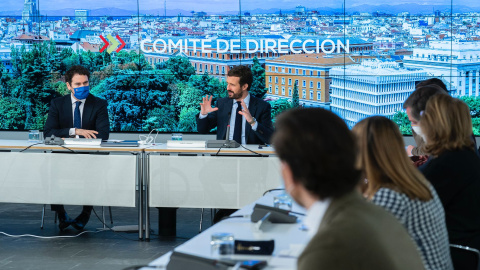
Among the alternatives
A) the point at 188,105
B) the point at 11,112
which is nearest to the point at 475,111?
the point at 188,105

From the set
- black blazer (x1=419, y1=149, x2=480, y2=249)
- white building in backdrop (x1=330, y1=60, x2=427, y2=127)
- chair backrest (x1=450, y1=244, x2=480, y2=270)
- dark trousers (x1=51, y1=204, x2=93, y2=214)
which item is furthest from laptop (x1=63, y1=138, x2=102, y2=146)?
white building in backdrop (x1=330, y1=60, x2=427, y2=127)

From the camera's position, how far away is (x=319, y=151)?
63.4 inches

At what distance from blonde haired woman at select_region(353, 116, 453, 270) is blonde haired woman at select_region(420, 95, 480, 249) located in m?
0.67

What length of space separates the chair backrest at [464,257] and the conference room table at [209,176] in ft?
8.49

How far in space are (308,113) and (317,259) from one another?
1.07ft

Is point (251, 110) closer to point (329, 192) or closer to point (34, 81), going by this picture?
point (34, 81)

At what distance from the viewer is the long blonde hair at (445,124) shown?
10.0 feet

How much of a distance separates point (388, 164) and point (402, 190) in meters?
0.09

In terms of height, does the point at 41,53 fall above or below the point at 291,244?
above

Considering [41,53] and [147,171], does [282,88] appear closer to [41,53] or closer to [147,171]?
[41,53]

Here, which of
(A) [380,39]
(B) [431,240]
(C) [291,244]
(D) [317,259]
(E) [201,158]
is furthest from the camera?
(A) [380,39]

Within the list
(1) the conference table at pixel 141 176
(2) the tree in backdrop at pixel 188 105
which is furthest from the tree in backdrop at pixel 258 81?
(1) the conference table at pixel 141 176

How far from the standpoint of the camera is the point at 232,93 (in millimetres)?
6008

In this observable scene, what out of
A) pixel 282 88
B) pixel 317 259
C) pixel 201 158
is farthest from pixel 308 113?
pixel 282 88
